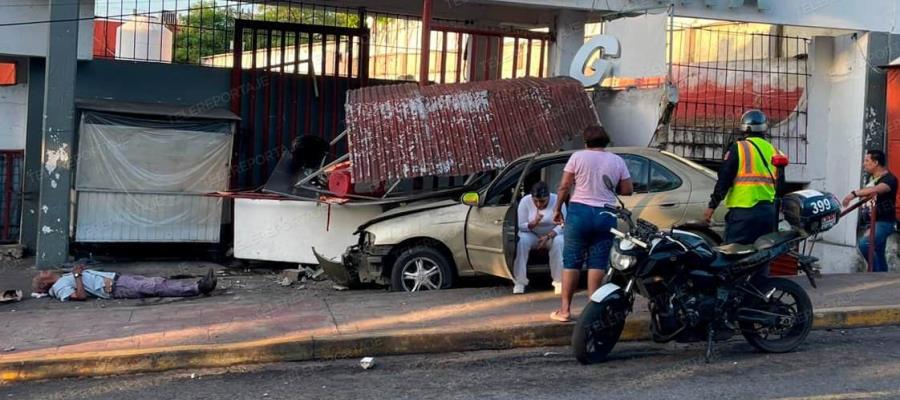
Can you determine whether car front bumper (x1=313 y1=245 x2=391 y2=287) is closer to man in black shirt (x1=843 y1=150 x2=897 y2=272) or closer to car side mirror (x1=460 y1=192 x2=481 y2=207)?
car side mirror (x1=460 y1=192 x2=481 y2=207)

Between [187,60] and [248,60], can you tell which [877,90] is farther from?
[187,60]

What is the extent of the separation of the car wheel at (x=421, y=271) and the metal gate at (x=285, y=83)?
4.24 m

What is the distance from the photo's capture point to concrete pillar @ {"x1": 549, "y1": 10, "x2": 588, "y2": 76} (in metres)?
12.3

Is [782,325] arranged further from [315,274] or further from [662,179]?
[315,274]

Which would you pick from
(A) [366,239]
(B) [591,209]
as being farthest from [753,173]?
(A) [366,239]

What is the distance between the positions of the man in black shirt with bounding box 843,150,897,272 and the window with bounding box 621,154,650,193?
206cm

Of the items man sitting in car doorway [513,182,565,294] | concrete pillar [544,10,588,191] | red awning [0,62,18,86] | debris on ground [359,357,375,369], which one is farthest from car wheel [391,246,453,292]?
red awning [0,62,18,86]

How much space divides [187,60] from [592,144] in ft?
27.8

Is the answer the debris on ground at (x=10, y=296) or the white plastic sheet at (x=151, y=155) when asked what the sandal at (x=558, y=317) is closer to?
the debris on ground at (x=10, y=296)

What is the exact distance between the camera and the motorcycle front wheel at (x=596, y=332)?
5840mm

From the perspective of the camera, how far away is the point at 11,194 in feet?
41.3

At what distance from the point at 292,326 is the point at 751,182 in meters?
3.85

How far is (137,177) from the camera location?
11828mm

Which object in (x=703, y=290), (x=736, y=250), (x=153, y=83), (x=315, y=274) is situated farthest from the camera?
(x=153, y=83)
